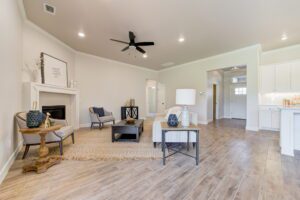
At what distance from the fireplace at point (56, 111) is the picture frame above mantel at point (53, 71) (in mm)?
727

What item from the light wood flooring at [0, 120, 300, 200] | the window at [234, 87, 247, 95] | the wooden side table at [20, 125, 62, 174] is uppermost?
the window at [234, 87, 247, 95]

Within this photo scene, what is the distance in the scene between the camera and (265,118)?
16.4 ft

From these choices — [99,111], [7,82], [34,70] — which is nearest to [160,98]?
[99,111]

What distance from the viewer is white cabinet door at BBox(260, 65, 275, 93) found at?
4.96 meters

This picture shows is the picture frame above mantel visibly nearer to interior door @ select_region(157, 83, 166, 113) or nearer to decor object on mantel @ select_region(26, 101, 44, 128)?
decor object on mantel @ select_region(26, 101, 44, 128)

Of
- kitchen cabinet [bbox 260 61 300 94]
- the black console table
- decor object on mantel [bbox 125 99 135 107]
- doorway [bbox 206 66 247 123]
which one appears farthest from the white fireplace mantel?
kitchen cabinet [bbox 260 61 300 94]

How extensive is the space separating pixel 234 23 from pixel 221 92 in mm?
5624

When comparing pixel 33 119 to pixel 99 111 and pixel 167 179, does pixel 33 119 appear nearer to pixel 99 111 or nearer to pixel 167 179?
pixel 167 179

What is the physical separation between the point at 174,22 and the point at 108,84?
4117mm

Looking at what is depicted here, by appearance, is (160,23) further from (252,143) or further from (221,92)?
(221,92)

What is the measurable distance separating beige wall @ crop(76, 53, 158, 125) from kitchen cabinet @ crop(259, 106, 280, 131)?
5361 mm

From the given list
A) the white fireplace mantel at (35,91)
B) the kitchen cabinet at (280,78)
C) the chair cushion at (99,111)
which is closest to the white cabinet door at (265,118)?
the kitchen cabinet at (280,78)

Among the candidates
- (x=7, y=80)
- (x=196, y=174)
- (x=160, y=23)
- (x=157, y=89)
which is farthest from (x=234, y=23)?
(x=157, y=89)

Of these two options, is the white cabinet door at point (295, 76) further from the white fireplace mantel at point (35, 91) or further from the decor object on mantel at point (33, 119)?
the white fireplace mantel at point (35, 91)
